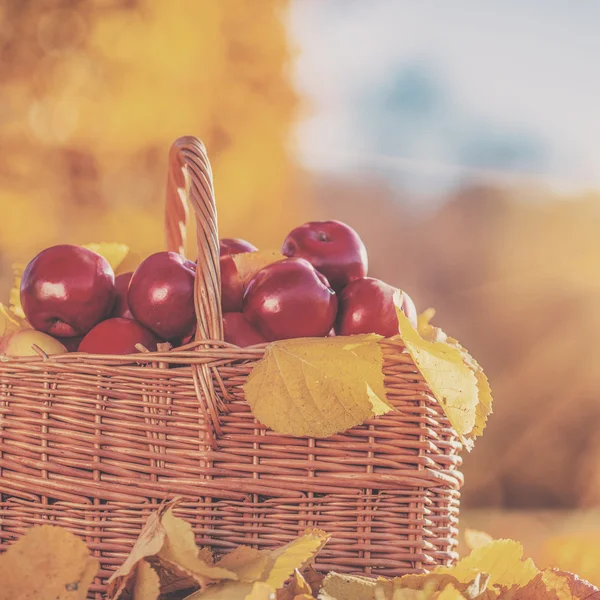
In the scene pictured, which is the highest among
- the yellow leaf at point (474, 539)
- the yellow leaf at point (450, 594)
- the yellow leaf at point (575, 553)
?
the yellow leaf at point (450, 594)

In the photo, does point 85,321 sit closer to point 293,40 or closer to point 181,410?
point 181,410

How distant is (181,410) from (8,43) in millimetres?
1483

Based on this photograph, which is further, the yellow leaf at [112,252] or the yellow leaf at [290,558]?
the yellow leaf at [112,252]

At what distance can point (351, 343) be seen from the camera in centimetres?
60

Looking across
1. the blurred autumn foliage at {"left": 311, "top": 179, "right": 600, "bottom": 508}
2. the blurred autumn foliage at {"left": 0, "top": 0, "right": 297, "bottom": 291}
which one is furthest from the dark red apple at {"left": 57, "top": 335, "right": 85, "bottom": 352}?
the blurred autumn foliage at {"left": 311, "top": 179, "right": 600, "bottom": 508}

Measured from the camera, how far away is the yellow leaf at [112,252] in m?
0.88

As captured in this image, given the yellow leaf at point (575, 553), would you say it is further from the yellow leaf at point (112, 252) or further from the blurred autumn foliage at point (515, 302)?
the yellow leaf at point (112, 252)

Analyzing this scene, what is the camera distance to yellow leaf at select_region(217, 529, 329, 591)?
1.62 ft

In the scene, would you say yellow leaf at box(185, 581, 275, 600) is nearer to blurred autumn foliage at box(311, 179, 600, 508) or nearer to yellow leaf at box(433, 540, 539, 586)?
yellow leaf at box(433, 540, 539, 586)

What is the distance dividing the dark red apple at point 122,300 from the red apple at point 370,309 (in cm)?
22

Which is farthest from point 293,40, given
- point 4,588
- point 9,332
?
point 4,588

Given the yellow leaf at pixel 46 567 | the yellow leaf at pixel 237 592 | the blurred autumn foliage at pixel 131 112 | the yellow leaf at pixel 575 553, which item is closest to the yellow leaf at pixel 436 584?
the yellow leaf at pixel 237 592

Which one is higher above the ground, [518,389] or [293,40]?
[293,40]

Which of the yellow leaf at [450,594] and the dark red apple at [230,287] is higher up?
the dark red apple at [230,287]
